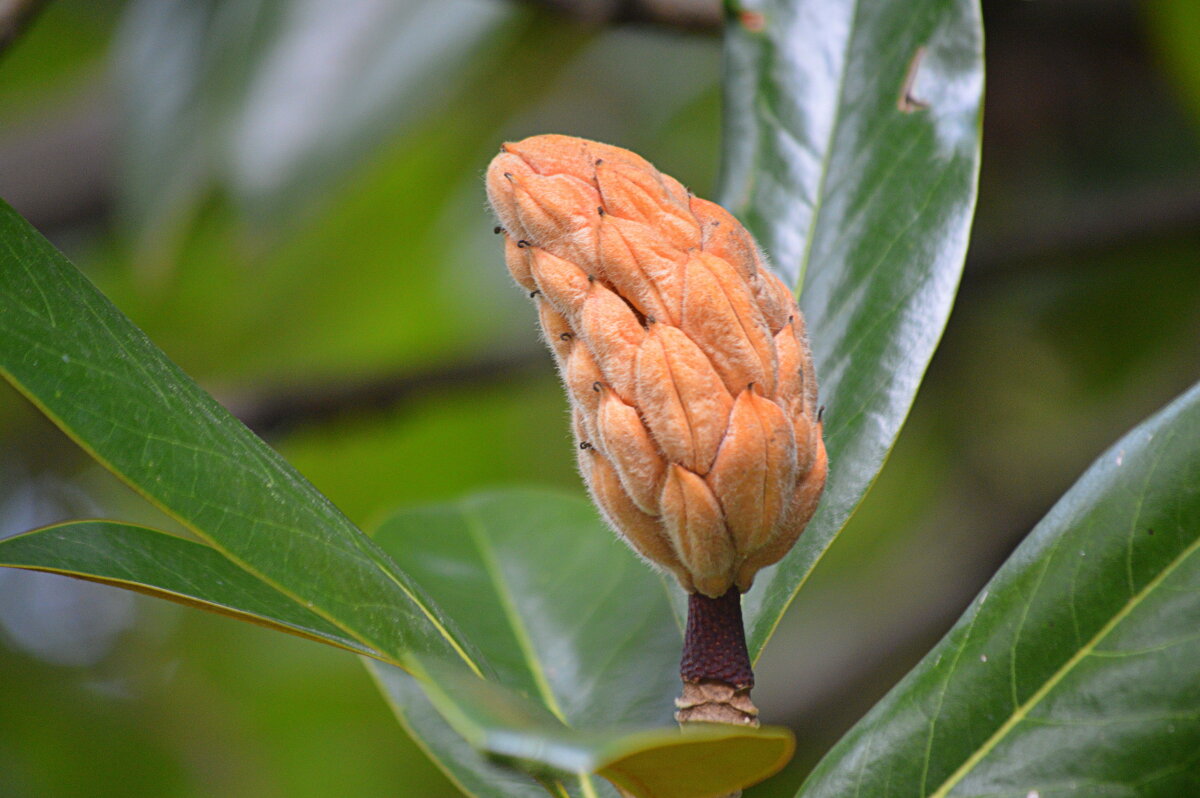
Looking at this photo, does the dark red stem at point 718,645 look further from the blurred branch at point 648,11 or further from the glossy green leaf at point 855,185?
the blurred branch at point 648,11

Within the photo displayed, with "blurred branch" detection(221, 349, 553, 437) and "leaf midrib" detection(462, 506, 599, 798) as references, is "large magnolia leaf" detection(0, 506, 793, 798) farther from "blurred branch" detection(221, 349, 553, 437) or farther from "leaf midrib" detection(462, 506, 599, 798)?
"blurred branch" detection(221, 349, 553, 437)

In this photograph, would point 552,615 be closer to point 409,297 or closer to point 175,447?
point 175,447

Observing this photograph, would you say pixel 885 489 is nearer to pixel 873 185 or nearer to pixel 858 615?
pixel 858 615

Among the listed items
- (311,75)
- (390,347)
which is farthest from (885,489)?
(311,75)

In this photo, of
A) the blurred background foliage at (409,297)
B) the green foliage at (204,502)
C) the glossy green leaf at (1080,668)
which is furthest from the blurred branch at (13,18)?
the glossy green leaf at (1080,668)

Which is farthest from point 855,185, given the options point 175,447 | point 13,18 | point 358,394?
point 358,394
